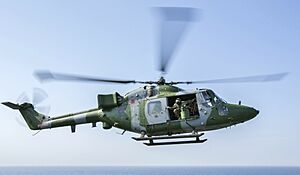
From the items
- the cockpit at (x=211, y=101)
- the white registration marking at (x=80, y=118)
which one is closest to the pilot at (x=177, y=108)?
the cockpit at (x=211, y=101)

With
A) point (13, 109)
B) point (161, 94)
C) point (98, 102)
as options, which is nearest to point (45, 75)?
point (98, 102)

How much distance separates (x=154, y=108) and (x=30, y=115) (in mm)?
7907

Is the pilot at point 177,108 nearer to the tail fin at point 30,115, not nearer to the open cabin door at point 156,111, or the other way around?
the open cabin door at point 156,111

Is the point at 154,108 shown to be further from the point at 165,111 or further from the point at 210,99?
the point at 210,99

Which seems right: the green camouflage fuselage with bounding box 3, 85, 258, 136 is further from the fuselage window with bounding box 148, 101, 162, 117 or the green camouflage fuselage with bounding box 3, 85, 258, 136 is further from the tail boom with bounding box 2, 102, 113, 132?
the tail boom with bounding box 2, 102, 113, 132

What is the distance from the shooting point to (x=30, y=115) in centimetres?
2594

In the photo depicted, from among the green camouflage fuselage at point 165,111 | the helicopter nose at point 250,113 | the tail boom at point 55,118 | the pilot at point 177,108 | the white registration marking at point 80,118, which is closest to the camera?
the helicopter nose at point 250,113

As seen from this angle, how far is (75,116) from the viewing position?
23.2 m

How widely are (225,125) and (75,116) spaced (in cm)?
675

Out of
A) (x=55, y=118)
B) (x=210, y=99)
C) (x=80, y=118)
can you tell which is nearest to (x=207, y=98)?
(x=210, y=99)

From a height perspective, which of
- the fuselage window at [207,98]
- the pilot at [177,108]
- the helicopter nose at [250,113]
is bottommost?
the helicopter nose at [250,113]

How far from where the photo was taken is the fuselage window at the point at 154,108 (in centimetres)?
2083

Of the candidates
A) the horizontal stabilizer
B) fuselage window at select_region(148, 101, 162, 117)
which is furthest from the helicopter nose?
the horizontal stabilizer

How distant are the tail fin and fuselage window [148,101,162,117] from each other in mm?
6681
